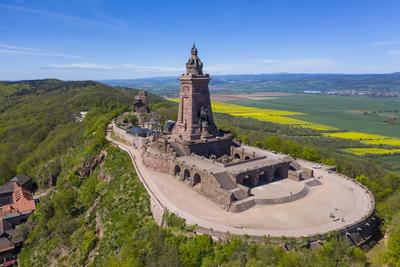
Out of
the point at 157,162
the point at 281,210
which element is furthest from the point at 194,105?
the point at 281,210

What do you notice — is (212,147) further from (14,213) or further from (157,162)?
(14,213)

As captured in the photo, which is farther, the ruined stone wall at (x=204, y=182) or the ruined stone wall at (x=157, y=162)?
the ruined stone wall at (x=157, y=162)

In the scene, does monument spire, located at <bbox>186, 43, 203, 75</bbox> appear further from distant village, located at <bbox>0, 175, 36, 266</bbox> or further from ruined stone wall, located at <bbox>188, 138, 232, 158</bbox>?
distant village, located at <bbox>0, 175, 36, 266</bbox>

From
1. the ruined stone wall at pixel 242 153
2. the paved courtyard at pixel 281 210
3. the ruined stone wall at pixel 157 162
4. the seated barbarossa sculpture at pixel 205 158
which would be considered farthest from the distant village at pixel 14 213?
the ruined stone wall at pixel 242 153

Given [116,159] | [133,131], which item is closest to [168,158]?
[116,159]

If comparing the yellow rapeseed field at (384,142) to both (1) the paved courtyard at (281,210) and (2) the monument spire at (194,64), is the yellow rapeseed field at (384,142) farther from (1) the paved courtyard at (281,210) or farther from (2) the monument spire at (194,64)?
(2) the monument spire at (194,64)
